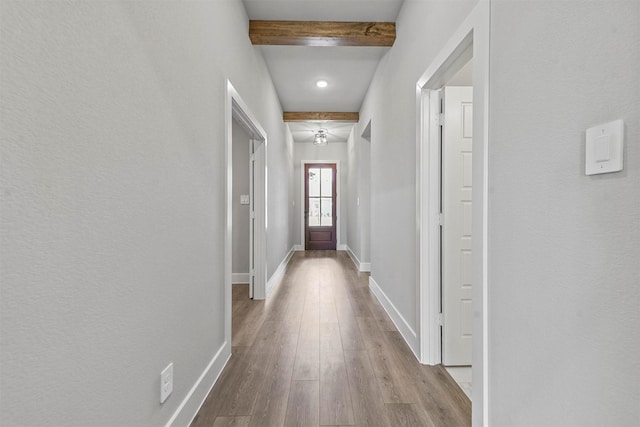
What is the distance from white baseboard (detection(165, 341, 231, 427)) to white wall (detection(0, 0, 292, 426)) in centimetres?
2

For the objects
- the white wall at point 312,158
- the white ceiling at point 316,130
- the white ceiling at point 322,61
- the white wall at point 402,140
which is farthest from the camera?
the white wall at point 312,158

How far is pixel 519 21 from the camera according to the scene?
1171 mm

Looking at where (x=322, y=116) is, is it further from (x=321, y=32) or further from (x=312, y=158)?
(x=321, y=32)

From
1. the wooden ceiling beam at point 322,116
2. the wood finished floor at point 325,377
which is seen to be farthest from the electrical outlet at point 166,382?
the wooden ceiling beam at point 322,116

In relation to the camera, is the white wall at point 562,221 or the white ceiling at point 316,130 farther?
the white ceiling at point 316,130

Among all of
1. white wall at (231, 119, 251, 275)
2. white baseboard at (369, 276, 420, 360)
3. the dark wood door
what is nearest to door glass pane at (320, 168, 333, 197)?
the dark wood door

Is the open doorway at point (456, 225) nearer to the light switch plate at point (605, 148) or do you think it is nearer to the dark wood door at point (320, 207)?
the light switch plate at point (605, 148)

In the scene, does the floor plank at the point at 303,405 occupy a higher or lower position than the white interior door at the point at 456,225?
lower

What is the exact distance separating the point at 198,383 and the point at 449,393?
1407mm

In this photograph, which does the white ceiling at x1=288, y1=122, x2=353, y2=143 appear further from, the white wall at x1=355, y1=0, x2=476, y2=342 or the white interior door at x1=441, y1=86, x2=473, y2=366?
the white interior door at x1=441, y1=86, x2=473, y2=366

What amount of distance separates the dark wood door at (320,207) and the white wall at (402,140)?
14.5ft

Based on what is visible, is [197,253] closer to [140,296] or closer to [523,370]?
[140,296]

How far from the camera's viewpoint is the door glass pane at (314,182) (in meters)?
8.37

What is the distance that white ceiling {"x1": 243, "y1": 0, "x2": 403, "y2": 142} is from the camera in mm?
2779
